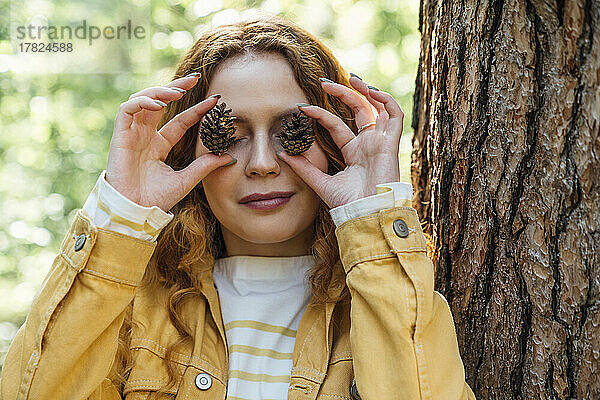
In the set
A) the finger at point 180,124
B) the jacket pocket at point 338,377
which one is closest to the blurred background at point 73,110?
the finger at point 180,124

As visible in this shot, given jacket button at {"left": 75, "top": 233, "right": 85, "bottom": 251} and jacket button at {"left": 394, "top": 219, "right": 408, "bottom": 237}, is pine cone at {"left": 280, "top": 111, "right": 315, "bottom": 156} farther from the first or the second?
jacket button at {"left": 75, "top": 233, "right": 85, "bottom": 251}

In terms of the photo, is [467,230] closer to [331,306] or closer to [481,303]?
[481,303]

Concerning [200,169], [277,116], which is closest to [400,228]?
[277,116]

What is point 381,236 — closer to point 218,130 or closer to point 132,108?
point 218,130

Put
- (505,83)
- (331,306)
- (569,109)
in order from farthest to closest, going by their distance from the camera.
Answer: (331,306)
(505,83)
(569,109)

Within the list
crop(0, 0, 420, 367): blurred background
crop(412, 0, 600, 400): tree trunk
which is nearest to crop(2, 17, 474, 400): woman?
crop(412, 0, 600, 400): tree trunk

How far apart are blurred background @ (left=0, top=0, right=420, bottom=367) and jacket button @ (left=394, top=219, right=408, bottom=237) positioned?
17.8 ft

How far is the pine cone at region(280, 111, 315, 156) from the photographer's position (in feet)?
6.53

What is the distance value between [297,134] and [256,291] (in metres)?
0.55

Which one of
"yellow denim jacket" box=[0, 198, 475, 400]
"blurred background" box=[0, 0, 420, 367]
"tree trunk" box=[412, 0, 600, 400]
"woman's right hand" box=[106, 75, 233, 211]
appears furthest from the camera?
"blurred background" box=[0, 0, 420, 367]

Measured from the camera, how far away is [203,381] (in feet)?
6.51

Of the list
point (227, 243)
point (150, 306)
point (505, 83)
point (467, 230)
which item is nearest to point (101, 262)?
point (150, 306)

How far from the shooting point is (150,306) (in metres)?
2.13

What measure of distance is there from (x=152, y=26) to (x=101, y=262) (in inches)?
237
